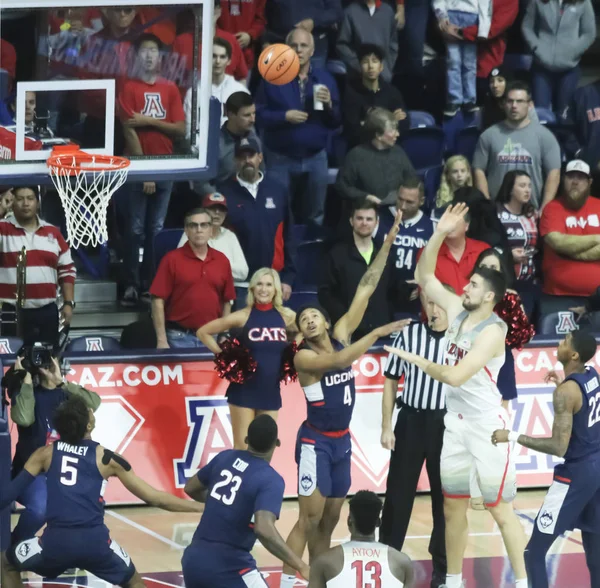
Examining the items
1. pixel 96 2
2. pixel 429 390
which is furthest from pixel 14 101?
pixel 429 390

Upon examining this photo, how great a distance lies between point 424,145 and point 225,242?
315 centimetres

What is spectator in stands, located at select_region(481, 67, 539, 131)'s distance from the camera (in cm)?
1356

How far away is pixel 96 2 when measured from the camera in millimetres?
9383

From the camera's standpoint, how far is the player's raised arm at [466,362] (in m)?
8.30

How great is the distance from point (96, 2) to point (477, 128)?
19.2ft

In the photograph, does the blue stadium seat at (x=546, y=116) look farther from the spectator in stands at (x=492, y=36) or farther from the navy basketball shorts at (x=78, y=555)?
the navy basketball shorts at (x=78, y=555)

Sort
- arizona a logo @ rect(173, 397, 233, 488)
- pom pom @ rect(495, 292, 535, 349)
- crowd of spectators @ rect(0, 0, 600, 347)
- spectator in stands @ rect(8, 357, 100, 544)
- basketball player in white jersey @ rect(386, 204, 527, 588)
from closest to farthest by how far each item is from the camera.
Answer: basketball player in white jersey @ rect(386, 204, 527, 588), spectator in stands @ rect(8, 357, 100, 544), pom pom @ rect(495, 292, 535, 349), crowd of spectators @ rect(0, 0, 600, 347), arizona a logo @ rect(173, 397, 233, 488)

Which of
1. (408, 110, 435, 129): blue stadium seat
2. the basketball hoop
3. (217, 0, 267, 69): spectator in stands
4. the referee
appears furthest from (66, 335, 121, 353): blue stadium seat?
A: (408, 110, 435, 129): blue stadium seat

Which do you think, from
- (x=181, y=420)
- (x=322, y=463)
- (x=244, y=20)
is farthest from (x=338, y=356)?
(x=244, y=20)

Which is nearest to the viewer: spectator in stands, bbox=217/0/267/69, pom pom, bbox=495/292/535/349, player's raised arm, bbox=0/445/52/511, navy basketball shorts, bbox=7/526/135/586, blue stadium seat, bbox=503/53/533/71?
navy basketball shorts, bbox=7/526/135/586

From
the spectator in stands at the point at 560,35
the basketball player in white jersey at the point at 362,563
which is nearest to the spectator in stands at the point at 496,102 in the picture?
the spectator in stands at the point at 560,35

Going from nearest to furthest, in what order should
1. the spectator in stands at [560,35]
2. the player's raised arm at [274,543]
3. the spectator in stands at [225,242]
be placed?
the player's raised arm at [274,543]
the spectator in stands at [225,242]
the spectator in stands at [560,35]

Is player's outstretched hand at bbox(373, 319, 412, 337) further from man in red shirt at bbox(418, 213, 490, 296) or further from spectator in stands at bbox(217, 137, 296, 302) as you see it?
spectator in stands at bbox(217, 137, 296, 302)

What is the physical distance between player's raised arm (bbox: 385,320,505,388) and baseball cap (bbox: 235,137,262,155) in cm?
409
